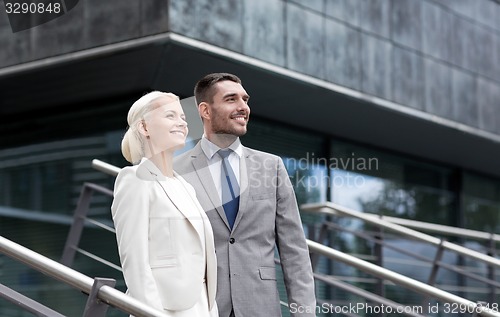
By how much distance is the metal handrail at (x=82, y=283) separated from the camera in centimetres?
344

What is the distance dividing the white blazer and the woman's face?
0.34ft

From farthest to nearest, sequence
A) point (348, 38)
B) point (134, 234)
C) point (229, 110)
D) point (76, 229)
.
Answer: point (348, 38), point (76, 229), point (229, 110), point (134, 234)

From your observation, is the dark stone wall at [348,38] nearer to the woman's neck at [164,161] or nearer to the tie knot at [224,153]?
the tie knot at [224,153]

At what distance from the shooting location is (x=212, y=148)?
433 centimetres

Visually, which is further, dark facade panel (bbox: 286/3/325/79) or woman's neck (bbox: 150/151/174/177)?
dark facade panel (bbox: 286/3/325/79)

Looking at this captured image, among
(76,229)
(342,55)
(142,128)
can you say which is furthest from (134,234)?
(342,55)

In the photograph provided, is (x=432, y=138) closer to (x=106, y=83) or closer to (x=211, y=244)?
(x=106, y=83)

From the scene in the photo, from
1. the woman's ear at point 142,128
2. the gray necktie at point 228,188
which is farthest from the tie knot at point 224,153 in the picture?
the woman's ear at point 142,128

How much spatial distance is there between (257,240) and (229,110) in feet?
1.82

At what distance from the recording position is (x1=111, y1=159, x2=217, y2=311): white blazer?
3744 mm

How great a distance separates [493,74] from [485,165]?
1890 millimetres

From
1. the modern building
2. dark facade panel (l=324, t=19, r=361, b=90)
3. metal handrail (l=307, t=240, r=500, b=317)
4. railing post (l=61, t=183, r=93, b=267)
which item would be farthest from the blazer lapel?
dark facade panel (l=324, t=19, r=361, b=90)

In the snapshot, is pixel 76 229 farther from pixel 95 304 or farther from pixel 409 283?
pixel 95 304

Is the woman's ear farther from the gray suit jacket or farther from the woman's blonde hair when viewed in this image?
the gray suit jacket
